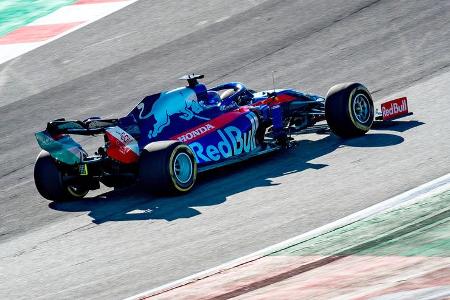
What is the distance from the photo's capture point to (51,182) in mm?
12867

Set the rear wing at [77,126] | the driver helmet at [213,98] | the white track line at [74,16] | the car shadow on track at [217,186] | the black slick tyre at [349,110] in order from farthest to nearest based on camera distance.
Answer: the white track line at [74,16] < the driver helmet at [213,98] < the black slick tyre at [349,110] < the rear wing at [77,126] < the car shadow on track at [217,186]

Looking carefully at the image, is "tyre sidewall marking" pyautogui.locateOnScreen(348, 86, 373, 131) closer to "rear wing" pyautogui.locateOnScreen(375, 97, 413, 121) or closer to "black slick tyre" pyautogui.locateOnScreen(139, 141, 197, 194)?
"rear wing" pyautogui.locateOnScreen(375, 97, 413, 121)

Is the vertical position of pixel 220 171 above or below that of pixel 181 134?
below

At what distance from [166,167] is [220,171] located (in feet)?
5.21

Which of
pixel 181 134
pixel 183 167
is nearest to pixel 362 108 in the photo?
pixel 181 134

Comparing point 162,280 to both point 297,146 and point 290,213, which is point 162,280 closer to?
point 290,213

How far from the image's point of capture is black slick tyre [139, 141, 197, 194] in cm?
1205

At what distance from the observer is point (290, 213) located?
11008 millimetres

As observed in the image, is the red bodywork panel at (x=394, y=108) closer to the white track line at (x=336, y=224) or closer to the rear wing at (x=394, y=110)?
the rear wing at (x=394, y=110)

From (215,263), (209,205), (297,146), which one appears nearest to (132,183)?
(209,205)

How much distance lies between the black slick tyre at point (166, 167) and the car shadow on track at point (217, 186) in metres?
0.16

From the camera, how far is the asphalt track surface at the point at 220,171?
10.5 metres

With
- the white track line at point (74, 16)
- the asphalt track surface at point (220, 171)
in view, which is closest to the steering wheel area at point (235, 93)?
the asphalt track surface at point (220, 171)

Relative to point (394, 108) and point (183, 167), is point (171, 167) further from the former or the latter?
point (394, 108)
